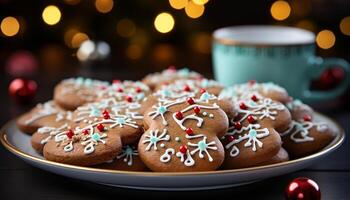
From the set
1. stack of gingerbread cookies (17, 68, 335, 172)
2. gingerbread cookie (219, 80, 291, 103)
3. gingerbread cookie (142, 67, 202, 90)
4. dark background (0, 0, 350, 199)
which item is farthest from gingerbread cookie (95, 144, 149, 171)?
dark background (0, 0, 350, 199)

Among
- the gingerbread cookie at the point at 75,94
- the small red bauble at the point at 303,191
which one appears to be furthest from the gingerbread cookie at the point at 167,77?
the small red bauble at the point at 303,191

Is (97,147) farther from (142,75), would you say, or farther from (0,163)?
(142,75)

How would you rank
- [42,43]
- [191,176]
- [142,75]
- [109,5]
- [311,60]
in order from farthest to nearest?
[42,43] < [109,5] < [142,75] < [311,60] < [191,176]

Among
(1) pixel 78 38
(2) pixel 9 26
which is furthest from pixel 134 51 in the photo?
(2) pixel 9 26

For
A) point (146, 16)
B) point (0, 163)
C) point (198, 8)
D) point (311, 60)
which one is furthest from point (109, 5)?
point (0, 163)

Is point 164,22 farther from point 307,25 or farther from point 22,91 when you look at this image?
point 22,91

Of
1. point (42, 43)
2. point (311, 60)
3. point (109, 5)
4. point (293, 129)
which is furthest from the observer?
point (42, 43)
